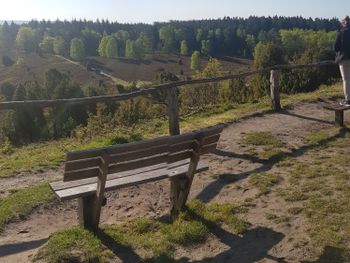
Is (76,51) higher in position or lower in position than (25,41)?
lower

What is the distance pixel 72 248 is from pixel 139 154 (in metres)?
1.30

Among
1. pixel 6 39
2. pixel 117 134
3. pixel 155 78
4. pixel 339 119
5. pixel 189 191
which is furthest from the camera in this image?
pixel 6 39

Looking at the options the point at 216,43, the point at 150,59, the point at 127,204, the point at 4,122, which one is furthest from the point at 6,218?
the point at 216,43

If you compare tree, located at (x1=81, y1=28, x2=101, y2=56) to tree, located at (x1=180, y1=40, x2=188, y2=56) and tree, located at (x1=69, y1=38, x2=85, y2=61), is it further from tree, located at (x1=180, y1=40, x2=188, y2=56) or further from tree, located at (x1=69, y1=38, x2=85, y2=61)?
tree, located at (x1=180, y1=40, x2=188, y2=56)

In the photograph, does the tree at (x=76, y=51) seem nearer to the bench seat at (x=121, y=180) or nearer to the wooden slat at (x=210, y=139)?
the bench seat at (x=121, y=180)

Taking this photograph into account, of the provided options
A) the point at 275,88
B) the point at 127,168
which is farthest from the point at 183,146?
the point at 275,88

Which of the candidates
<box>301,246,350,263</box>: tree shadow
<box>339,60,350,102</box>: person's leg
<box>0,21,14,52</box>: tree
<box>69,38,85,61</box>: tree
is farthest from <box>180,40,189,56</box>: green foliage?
<box>301,246,350,263</box>: tree shadow

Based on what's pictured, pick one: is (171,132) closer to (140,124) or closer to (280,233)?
(140,124)

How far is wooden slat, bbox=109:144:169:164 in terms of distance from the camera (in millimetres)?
5389

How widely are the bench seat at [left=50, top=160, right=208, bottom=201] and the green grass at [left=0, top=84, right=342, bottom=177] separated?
11.1ft

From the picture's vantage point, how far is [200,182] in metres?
7.97

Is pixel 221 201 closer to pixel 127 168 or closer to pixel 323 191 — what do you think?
pixel 323 191

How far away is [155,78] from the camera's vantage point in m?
70.2

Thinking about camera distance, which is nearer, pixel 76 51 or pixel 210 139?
pixel 210 139
